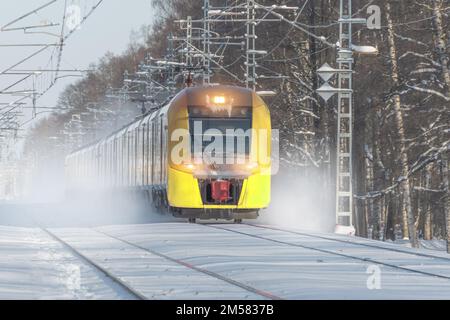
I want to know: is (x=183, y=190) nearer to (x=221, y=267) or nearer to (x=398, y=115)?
(x=221, y=267)

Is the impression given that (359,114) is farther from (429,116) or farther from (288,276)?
(288,276)

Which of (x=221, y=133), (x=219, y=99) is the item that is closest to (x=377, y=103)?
(x=219, y=99)

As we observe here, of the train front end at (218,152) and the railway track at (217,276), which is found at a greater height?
the train front end at (218,152)

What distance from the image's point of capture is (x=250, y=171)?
90.5ft

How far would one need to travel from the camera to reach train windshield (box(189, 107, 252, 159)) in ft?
90.1

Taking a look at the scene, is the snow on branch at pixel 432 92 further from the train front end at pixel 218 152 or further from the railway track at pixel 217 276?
the railway track at pixel 217 276

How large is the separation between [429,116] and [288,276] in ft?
64.8

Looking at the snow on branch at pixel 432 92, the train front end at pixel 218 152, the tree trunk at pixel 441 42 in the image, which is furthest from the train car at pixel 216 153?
the tree trunk at pixel 441 42

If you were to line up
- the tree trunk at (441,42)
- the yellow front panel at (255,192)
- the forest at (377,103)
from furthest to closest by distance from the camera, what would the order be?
1. the forest at (377,103)
2. the tree trunk at (441,42)
3. the yellow front panel at (255,192)

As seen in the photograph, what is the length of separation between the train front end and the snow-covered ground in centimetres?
303

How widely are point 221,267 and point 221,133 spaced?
1162 centimetres

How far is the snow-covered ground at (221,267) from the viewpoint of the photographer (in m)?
12.9

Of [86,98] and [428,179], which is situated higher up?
[86,98]
